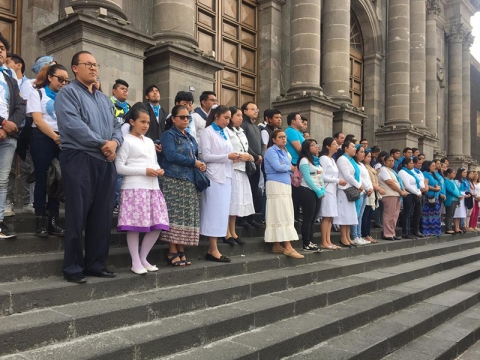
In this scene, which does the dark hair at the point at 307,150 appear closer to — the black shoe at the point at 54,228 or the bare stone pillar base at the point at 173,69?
the bare stone pillar base at the point at 173,69

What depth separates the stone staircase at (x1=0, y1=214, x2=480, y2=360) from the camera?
3316 mm

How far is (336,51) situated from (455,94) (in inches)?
512

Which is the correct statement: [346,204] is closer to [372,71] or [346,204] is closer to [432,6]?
[372,71]

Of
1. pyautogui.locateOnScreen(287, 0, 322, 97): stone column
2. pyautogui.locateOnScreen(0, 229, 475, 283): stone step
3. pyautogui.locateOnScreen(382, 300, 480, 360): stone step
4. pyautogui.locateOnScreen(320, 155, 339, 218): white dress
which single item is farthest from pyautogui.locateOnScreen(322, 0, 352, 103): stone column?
pyautogui.locateOnScreen(382, 300, 480, 360): stone step

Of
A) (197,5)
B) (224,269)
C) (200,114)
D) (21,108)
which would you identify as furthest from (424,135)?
(21,108)

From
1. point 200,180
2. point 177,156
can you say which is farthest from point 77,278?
point 200,180

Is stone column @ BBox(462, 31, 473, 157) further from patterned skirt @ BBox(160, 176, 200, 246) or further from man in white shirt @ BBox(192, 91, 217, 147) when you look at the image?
patterned skirt @ BBox(160, 176, 200, 246)

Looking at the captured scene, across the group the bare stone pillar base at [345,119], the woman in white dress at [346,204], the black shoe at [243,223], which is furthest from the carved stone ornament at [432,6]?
the black shoe at [243,223]

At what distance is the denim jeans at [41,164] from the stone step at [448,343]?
3.73 metres

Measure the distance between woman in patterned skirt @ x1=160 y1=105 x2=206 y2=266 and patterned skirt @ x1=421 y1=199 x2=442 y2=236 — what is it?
7.54 m

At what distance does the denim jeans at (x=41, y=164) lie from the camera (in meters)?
4.50

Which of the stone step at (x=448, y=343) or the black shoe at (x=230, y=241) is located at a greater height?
the black shoe at (x=230, y=241)

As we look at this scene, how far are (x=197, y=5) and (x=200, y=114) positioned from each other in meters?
5.97

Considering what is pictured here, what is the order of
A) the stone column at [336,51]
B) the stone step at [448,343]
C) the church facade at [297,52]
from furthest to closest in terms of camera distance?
the stone column at [336,51], the church facade at [297,52], the stone step at [448,343]
